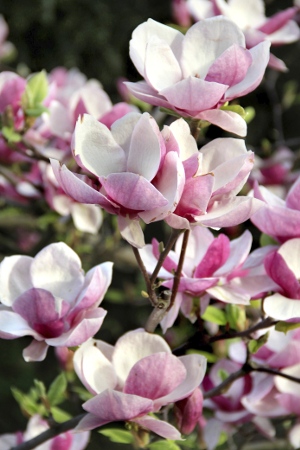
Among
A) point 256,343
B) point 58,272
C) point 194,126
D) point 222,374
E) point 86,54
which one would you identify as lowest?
point 86,54

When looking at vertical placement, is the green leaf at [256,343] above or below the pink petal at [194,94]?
below

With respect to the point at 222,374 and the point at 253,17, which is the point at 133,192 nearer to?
the point at 222,374

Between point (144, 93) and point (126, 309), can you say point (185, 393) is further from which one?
point (126, 309)

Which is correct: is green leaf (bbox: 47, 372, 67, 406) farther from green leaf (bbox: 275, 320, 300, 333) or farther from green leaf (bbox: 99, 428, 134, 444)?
green leaf (bbox: 275, 320, 300, 333)

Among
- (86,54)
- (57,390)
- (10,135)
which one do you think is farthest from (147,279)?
(86,54)

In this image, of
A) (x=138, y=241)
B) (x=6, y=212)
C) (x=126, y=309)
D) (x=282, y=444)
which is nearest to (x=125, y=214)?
(x=138, y=241)

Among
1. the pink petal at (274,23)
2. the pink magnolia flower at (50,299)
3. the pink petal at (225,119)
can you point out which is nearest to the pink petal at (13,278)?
the pink magnolia flower at (50,299)

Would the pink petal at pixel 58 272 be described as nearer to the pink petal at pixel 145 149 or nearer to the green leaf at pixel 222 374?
the pink petal at pixel 145 149
